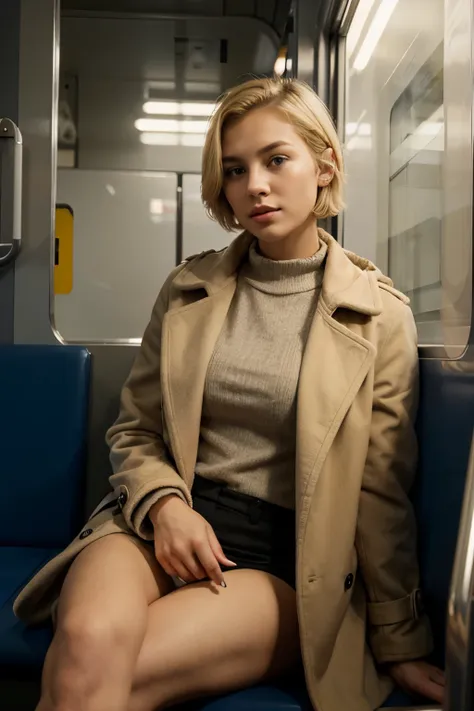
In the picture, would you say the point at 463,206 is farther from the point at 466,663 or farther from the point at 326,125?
the point at 466,663

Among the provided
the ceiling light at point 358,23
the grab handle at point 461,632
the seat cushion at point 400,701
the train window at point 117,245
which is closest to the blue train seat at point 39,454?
the seat cushion at point 400,701

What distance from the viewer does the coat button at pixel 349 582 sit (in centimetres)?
145

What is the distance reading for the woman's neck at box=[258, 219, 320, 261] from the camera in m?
1.73

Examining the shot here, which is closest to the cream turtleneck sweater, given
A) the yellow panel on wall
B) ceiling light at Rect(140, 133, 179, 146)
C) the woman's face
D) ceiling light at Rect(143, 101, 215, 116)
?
the woman's face

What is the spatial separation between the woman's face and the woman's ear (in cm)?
6

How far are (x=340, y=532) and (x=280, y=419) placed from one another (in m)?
0.27

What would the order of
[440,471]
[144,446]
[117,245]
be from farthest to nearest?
[117,245] < [144,446] < [440,471]

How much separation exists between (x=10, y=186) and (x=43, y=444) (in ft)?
2.85

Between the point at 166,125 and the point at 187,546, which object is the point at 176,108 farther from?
the point at 187,546

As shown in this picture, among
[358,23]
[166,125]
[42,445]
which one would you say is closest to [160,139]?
[166,125]

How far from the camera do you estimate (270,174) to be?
1640 millimetres

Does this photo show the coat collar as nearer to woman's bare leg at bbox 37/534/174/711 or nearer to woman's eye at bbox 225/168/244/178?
woman's eye at bbox 225/168/244/178

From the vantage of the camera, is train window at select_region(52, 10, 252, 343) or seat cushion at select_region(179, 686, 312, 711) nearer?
seat cushion at select_region(179, 686, 312, 711)

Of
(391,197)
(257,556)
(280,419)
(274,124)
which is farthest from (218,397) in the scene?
(391,197)
